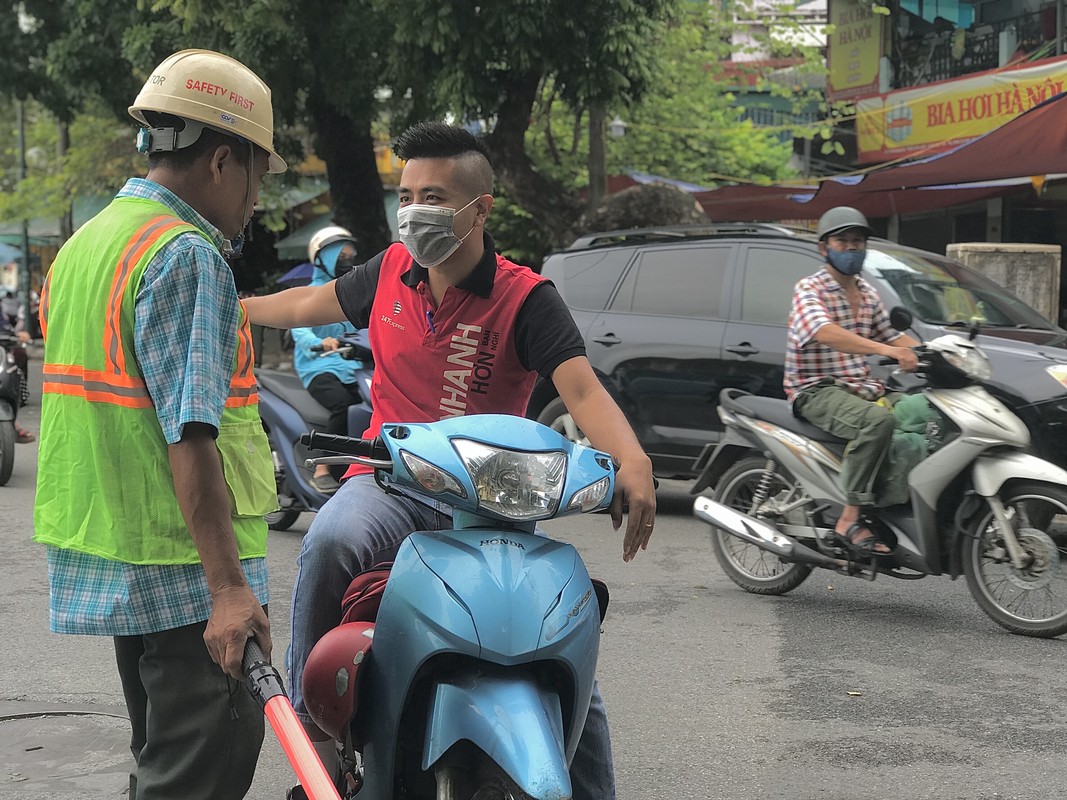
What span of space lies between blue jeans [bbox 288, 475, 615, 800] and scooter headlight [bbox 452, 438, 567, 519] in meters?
0.56

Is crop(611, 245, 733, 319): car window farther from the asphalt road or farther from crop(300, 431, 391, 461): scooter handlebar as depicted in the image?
crop(300, 431, 391, 461): scooter handlebar

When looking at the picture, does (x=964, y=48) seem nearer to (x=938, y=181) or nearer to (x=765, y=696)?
(x=938, y=181)

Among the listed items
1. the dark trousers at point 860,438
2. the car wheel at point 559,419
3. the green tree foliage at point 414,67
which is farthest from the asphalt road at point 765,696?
the green tree foliage at point 414,67

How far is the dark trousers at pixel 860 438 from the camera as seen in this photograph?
6.42 metres

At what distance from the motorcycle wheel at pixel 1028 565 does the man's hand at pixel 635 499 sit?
11.6 feet

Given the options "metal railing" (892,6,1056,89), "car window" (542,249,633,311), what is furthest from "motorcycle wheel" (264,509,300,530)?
"metal railing" (892,6,1056,89)

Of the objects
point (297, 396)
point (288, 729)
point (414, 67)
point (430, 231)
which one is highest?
point (414, 67)

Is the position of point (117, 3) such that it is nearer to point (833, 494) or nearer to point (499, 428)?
point (833, 494)

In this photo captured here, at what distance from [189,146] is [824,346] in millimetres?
4660

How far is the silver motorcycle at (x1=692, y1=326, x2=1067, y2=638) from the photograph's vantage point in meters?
6.03

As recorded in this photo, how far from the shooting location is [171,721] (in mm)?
2594

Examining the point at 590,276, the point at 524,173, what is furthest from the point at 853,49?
the point at 590,276

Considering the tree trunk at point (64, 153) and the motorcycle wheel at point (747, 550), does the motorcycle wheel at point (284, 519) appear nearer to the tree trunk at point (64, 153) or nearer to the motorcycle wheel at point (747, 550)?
the motorcycle wheel at point (747, 550)

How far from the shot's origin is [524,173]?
55.1 ft
